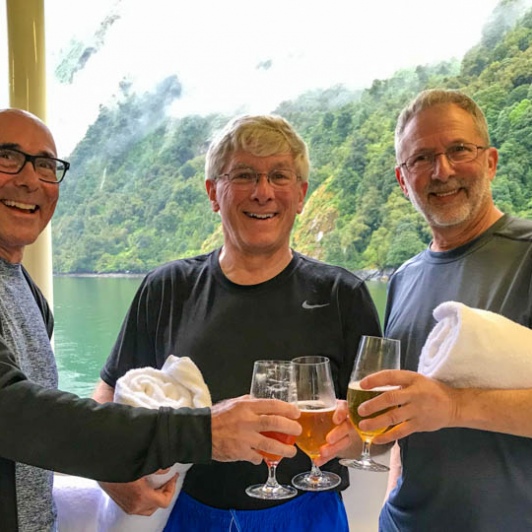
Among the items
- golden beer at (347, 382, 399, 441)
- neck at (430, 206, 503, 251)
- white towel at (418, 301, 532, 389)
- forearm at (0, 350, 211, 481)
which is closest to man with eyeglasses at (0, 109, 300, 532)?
forearm at (0, 350, 211, 481)

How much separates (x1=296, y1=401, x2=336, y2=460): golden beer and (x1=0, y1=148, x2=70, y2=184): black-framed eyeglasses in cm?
95

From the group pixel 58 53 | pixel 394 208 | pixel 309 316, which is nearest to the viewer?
pixel 309 316

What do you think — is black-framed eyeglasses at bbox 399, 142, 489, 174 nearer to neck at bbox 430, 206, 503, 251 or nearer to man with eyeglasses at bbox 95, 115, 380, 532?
neck at bbox 430, 206, 503, 251

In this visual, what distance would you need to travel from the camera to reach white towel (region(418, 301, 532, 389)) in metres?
1.16

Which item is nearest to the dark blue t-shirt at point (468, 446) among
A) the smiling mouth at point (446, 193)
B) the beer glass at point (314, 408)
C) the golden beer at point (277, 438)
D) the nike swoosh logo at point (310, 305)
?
the smiling mouth at point (446, 193)

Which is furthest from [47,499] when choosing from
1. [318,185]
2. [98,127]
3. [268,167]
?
[98,127]

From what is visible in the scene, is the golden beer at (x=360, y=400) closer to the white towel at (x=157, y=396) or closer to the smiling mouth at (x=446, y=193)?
the white towel at (x=157, y=396)

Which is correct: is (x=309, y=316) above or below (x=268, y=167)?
below

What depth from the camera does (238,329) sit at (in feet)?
5.00

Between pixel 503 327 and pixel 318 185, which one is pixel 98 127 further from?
pixel 503 327

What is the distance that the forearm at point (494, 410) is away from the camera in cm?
118

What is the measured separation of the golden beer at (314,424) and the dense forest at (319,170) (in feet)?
4.87

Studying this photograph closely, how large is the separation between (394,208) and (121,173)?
1.34 m

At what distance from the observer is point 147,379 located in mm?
1237
